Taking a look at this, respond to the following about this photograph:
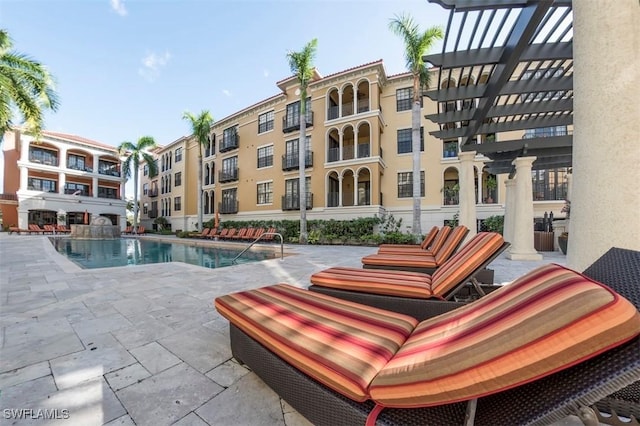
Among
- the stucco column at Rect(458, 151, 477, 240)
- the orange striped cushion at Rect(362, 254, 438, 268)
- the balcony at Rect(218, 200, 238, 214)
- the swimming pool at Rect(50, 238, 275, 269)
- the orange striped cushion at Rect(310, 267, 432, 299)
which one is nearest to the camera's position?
the orange striped cushion at Rect(310, 267, 432, 299)

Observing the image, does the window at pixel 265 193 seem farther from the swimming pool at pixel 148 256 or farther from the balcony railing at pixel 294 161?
the swimming pool at pixel 148 256

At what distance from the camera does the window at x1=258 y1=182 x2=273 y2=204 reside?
20.0m

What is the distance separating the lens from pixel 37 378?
190 centimetres

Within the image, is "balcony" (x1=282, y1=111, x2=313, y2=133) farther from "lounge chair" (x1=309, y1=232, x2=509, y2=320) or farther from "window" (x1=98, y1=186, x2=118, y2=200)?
"window" (x1=98, y1=186, x2=118, y2=200)

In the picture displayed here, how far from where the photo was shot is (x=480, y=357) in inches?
37.7

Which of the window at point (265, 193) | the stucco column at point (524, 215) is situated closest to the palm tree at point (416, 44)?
the stucco column at point (524, 215)

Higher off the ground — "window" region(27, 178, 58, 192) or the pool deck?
"window" region(27, 178, 58, 192)

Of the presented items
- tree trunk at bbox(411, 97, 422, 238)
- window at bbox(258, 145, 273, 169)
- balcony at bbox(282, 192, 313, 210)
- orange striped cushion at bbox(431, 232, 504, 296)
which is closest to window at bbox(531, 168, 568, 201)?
A: tree trunk at bbox(411, 97, 422, 238)

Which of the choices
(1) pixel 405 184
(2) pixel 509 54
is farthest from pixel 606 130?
(1) pixel 405 184

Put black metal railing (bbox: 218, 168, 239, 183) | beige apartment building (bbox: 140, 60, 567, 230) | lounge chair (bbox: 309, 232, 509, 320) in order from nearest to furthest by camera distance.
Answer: lounge chair (bbox: 309, 232, 509, 320), beige apartment building (bbox: 140, 60, 567, 230), black metal railing (bbox: 218, 168, 239, 183)

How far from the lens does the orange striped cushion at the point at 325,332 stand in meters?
1.26

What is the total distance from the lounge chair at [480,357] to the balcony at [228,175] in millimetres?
21933

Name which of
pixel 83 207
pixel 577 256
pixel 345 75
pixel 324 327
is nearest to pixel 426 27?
pixel 345 75

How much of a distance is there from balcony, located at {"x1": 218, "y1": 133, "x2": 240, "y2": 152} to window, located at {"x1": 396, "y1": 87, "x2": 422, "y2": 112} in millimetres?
13583
